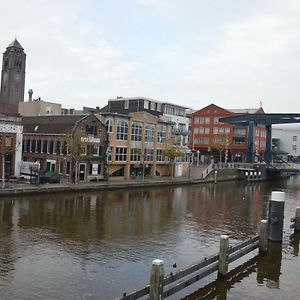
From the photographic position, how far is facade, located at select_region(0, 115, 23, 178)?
152 ft

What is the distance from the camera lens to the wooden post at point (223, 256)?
674 inches

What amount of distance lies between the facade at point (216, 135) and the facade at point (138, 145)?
38.1 metres

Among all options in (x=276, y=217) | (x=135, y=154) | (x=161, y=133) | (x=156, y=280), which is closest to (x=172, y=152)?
Answer: (x=161, y=133)

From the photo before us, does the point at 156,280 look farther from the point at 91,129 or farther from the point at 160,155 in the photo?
the point at 160,155

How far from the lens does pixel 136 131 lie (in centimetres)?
6112

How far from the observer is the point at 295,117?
77500mm

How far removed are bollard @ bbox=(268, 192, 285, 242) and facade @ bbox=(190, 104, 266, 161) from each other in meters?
78.9

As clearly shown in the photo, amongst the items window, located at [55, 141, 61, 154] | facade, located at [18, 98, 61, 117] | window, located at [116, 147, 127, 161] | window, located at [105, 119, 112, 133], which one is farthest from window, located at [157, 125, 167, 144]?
facade, located at [18, 98, 61, 117]

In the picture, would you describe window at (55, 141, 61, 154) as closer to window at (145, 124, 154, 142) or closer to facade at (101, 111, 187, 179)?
facade at (101, 111, 187, 179)

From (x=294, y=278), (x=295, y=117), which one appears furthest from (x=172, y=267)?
(x=295, y=117)

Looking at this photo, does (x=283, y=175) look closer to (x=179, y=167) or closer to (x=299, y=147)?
(x=179, y=167)

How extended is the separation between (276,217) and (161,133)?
43961 mm

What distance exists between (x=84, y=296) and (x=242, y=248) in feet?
26.5

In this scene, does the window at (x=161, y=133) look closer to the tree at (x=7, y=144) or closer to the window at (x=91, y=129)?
the window at (x=91, y=129)
